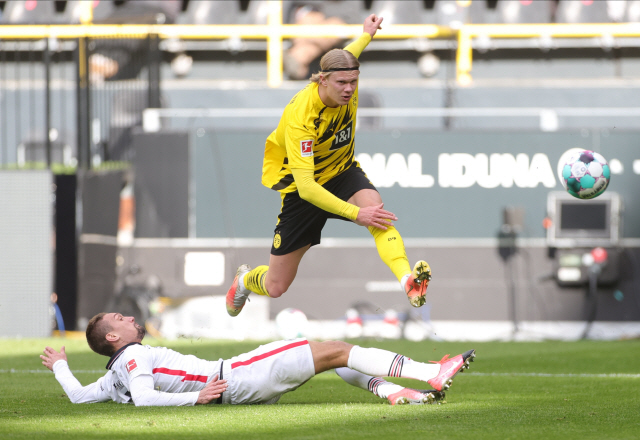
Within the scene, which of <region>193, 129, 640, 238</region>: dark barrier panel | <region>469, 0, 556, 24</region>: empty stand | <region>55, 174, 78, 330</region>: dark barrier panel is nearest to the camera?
<region>55, 174, 78, 330</region>: dark barrier panel

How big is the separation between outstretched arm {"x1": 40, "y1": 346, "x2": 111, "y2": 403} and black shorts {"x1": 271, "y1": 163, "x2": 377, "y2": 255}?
5.78ft

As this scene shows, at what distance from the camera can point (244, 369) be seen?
17.1ft

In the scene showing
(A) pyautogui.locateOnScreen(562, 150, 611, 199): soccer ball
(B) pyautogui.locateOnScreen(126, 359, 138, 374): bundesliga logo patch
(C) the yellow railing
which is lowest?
(B) pyautogui.locateOnScreen(126, 359, 138, 374): bundesliga logo patch

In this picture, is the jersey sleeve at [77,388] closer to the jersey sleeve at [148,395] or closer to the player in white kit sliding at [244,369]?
the player in white kit sliding at [244,369]

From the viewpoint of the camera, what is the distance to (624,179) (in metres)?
13.1

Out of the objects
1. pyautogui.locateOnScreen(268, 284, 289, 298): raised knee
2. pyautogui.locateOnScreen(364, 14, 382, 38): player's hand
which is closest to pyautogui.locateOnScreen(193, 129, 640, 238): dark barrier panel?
pyautogui.locateOnScreen(268, 284, 289, 298): raised knee

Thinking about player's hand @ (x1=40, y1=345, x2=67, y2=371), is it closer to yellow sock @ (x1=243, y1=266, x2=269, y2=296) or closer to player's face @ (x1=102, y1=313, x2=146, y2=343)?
player's face @ (x1=102, y1=313, x2=146, y2=343)

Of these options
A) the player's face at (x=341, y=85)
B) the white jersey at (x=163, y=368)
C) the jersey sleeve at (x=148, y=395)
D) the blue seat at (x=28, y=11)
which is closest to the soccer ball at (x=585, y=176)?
the player's face at (x=341, y=85)

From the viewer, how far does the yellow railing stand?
17453 millimetres

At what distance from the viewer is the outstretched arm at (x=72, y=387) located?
5523 mm

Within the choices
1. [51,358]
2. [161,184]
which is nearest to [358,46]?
[51,358]

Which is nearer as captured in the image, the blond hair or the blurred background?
the blond hair

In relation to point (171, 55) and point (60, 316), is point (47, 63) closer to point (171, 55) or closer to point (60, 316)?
point (60, 316)

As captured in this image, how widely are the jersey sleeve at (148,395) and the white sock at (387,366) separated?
1002mm
